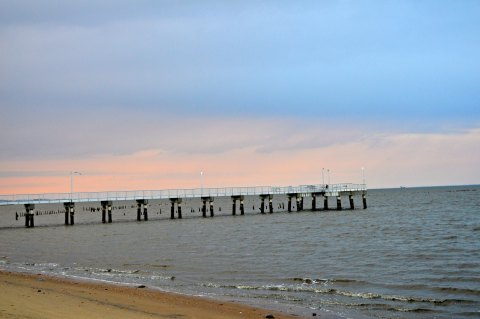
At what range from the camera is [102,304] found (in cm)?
1505

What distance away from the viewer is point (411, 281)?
2105 cm

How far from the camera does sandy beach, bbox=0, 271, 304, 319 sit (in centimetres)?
1312

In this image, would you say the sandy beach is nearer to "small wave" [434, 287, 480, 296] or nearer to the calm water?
the calm water

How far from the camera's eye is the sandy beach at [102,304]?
13119 millimetres

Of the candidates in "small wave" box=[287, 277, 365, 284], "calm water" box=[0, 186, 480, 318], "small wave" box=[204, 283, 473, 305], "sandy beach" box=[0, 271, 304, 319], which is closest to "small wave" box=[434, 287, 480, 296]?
"calm water" box=[0, 186, 480, 318]

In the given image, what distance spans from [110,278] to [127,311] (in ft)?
31.7

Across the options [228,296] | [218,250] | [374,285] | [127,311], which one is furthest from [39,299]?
[218,250]

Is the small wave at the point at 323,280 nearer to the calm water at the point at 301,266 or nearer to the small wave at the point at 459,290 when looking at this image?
the calm water at the point at 301,266

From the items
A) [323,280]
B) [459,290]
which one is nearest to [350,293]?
[323,280]

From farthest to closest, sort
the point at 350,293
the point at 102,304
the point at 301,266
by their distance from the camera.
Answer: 1. the point at 301,266
2. the point at 350,293
3. the point at 102,304

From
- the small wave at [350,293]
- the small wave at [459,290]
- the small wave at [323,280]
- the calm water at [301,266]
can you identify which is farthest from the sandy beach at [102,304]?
the small wave at [459,290]

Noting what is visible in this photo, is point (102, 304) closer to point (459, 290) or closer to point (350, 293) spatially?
point (350, 293)

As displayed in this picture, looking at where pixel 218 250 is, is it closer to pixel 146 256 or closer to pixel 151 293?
pixel 146 256

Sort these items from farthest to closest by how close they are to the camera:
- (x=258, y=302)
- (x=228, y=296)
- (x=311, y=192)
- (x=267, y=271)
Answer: (x=311, y=192) → (x=267, y=271) → (x=228, y=296) → (x=258, y=302)
